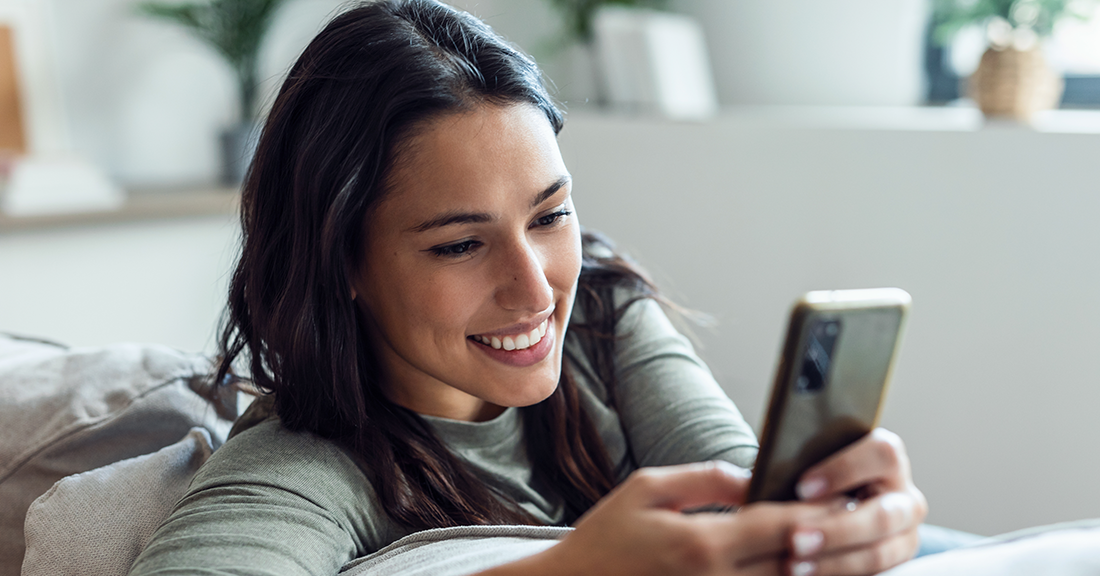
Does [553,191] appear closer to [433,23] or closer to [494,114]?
[494,114]

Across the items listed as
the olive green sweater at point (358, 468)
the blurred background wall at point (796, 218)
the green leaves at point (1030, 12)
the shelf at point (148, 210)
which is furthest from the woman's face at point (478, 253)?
the shelf at point (148, 210)

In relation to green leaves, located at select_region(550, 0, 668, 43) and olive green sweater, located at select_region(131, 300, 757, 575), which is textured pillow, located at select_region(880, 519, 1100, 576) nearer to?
olive green sweater, located at select_region(131, 300, 757, 575)

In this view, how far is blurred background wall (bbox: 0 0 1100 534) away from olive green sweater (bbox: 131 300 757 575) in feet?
1.93

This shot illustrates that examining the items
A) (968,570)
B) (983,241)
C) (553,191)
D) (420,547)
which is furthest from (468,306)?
(983,241)

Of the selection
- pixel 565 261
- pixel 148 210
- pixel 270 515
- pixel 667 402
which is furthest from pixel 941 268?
pixel 148 210

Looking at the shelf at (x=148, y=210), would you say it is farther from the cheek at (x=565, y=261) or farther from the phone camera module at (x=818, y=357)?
the phone camera module at (x=818, y=357)

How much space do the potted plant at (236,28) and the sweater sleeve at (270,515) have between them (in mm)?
2037

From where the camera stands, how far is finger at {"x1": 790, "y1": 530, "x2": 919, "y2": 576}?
54 centimetres

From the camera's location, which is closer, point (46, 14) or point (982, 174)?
point (982, 174)

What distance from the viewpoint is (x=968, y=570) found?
0.52 m

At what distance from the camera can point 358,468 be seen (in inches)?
35.0

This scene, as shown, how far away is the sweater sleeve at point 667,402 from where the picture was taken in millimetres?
1036

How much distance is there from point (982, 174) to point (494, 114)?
3.98 feet

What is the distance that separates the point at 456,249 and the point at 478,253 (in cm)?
2
